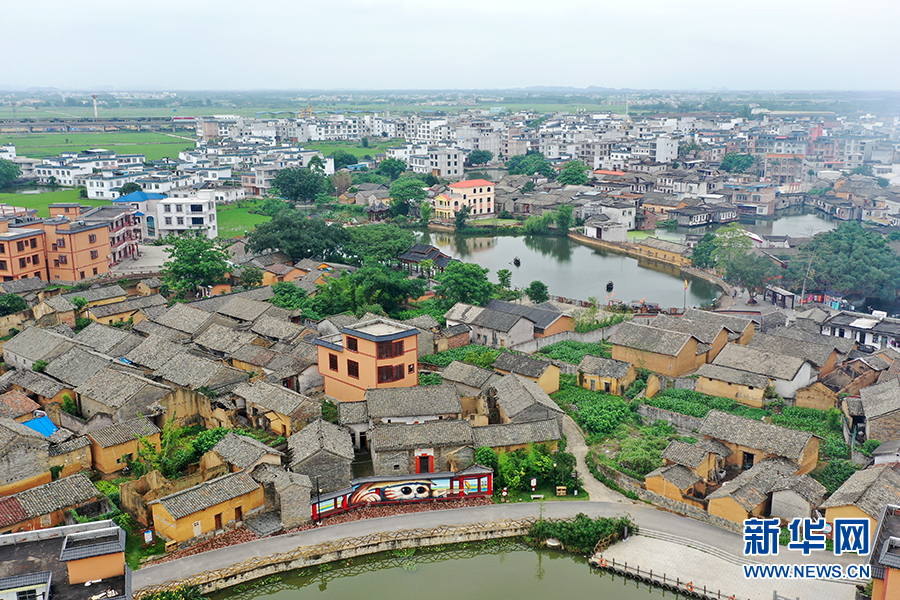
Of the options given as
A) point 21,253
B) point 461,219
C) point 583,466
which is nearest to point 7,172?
point 21,253

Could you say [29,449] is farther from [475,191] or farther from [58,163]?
[58,163]

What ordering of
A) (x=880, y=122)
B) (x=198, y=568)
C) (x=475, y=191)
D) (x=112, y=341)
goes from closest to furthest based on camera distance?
1. (x=198, y=568)
2. (x=112, y=341)
3. (x=475, y=191)
4. (x=880, y=122)

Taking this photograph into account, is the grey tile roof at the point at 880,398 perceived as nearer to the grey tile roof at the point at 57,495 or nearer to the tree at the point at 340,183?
the grey tile roof at the point at 57,495

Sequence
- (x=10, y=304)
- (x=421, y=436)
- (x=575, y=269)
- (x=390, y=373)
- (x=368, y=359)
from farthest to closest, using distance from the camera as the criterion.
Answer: (x=575, y=269) → (x=10, y=304) → (x=390, y=373) → (x=368, y=359) → (x=421, y=436)

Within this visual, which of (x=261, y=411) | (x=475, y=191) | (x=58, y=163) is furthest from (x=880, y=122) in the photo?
(x=261, y=411)

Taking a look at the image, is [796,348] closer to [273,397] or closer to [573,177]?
[273,397]

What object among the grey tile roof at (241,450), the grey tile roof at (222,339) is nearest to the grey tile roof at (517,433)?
the grey tile roof at (241,450)

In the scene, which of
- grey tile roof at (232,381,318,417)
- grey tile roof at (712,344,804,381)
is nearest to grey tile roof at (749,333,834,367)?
grey tile roof at (712,344,804,381)
